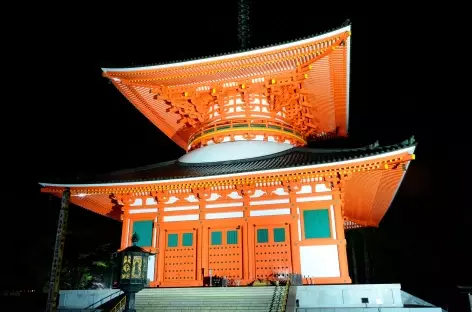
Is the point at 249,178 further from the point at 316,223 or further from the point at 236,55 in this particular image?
the point at 236,55

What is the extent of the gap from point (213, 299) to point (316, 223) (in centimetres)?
479

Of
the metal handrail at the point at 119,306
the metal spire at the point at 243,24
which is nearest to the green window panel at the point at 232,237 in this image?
the metal handrail at the point at 119,306

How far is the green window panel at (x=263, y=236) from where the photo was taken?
46.3 feet

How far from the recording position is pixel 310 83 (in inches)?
663

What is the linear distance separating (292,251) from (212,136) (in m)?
7.08

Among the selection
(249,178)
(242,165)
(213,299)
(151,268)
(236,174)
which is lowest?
(213,299)

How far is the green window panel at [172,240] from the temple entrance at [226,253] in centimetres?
144

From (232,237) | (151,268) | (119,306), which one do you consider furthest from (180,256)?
(119,306)

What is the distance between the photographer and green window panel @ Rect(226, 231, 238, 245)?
14.4m

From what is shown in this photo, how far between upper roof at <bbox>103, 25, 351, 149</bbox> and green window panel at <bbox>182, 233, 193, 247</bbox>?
7.06m

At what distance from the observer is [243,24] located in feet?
75.3

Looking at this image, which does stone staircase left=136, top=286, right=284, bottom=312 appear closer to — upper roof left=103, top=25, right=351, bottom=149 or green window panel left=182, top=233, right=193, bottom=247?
green window panel left=182, top=233, right=193, bottom=247

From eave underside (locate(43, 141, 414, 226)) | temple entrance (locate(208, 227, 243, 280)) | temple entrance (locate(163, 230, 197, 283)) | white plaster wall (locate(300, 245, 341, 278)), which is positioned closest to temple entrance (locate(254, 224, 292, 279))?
white plaster wall (locate(300, 245, 341, 278))

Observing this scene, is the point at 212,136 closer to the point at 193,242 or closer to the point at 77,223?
the point at 193,242
